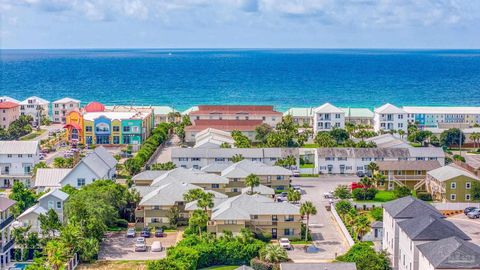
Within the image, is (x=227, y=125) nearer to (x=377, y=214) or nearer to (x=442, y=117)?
(x=442, y=117)

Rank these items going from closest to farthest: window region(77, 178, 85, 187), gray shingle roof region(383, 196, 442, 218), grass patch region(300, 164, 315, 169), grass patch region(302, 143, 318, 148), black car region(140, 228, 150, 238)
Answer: gray shingle roof region(383, 196, 442, 218), black car region(140, 228, 150, 238), window region(77, 178, 85, 187), grass patch region(300, 164, 315, 169), grass patch region(302, 143, 318, 148)

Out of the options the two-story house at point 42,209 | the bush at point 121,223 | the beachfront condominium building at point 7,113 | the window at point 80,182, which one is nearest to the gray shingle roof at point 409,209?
the bush at point 121,223

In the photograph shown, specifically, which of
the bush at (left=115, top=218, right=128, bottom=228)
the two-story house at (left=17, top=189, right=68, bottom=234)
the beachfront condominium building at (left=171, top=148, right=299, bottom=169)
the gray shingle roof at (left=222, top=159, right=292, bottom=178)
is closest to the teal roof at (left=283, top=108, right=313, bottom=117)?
the beachfront condominium building at (left=171, top=148, right=299, bottom=169)

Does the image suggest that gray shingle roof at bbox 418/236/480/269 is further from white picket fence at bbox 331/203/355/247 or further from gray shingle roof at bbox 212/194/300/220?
gray shingle roof at bbox 212/194/300/220

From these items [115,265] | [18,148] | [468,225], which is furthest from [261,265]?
[18,148]

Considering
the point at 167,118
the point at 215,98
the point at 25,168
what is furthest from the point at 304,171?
the point at 215,98

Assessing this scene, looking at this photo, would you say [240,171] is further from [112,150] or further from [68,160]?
[112,150]

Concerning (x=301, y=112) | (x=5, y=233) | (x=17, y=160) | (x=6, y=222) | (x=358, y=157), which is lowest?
(x=5, y=233)
